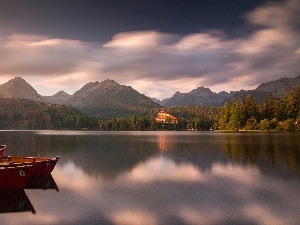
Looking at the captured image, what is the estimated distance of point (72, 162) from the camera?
59906mm

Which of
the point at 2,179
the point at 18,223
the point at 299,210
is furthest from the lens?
the point at 2,179

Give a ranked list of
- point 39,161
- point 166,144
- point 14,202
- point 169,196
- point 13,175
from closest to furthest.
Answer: point 14,202
point 169,196
point 13,175
point 39,161
point 166,144

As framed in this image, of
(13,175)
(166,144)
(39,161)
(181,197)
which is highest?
(39,161)

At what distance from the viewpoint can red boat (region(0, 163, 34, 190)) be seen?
3272 cm

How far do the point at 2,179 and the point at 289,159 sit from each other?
43.5 meters

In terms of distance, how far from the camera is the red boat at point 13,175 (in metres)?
32.7

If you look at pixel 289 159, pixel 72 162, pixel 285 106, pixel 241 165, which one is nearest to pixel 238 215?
pixel 241 165

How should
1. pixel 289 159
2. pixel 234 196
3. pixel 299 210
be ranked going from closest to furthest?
pixel 299 210
pixel 234 196
pixel 289 159

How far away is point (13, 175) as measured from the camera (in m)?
33.2

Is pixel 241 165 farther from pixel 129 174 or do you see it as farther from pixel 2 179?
pixel 2 179

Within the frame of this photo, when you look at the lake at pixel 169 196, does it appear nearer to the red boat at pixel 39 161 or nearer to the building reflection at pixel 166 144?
the red boat at pixel 39 161

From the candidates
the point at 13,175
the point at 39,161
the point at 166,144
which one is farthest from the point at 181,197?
the point at 166,144

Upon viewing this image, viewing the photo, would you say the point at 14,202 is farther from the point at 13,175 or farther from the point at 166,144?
the point at 166,144

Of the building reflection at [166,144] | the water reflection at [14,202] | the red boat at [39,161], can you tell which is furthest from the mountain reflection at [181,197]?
the building reflection at [166,144]
